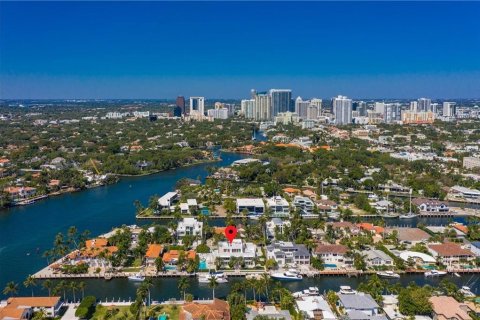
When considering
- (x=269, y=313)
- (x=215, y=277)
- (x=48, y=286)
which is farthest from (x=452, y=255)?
(x=48, y=286)

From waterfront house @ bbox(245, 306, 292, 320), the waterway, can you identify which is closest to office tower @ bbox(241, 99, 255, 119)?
the waterway

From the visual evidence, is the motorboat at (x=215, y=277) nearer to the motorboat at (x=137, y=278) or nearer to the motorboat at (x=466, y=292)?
the motorboat at (x=137, y=278)

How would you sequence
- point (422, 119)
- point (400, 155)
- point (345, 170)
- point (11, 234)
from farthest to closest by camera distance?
point (422, 119)
point (400, 155)
point (345, 170)
point (11, 234)

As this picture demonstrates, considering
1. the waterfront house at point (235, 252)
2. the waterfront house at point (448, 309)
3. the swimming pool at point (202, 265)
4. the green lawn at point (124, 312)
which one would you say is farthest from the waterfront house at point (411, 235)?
the green lawn at point (124, 312)

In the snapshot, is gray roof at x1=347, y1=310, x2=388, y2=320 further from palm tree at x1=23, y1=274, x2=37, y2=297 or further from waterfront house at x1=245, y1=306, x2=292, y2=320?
palm tree at x1=23, y1=274, x2=37, y2=297

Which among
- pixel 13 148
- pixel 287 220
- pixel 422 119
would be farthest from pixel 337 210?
pixel 422 119

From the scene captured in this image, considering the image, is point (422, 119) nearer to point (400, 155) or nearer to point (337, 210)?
point (400, 155)
